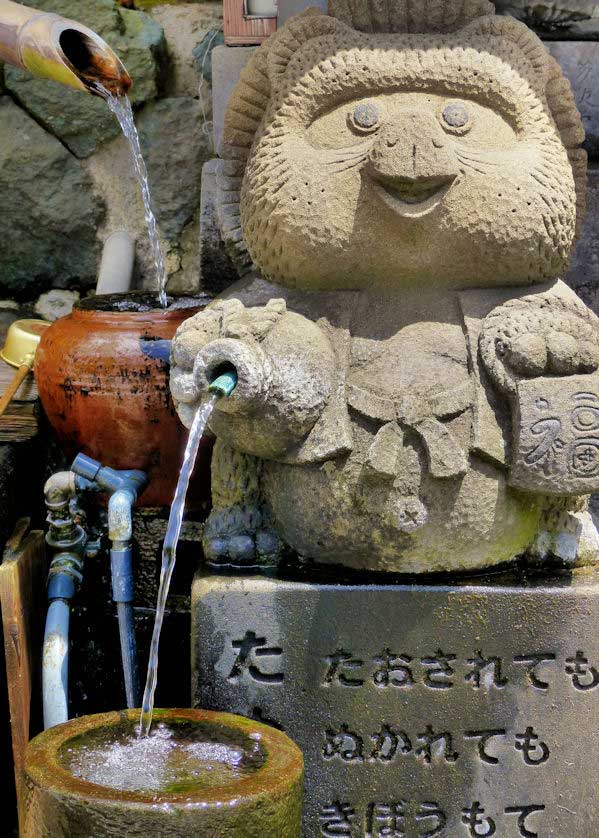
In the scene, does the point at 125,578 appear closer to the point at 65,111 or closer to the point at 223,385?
the point at 223,385

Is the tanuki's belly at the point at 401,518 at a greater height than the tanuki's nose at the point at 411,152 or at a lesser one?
lesser

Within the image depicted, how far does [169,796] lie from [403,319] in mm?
1215

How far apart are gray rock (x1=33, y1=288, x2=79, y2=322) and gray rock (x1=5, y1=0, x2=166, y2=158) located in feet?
1.58

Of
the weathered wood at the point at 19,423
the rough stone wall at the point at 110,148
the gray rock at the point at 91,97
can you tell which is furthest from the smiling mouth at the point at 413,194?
the gray rock at the point at 91,97

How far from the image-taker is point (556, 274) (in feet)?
9.29

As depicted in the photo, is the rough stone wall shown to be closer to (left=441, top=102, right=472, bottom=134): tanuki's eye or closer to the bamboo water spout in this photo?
the bamboo water spout

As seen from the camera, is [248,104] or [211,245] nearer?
[248,104]

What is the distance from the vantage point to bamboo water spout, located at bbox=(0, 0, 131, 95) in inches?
113

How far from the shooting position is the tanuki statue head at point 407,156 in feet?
8.58

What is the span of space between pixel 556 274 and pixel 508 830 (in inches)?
50.9

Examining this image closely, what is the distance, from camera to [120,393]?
10.3 ft

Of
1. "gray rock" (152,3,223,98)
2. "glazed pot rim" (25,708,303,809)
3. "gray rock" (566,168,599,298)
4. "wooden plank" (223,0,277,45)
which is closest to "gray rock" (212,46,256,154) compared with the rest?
"wooden plank" (223,0,277,45)

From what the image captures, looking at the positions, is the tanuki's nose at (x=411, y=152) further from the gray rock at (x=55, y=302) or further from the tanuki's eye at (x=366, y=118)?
the gray rock at (x=55, y=302)

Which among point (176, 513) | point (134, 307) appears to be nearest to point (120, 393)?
point (134, 307)
